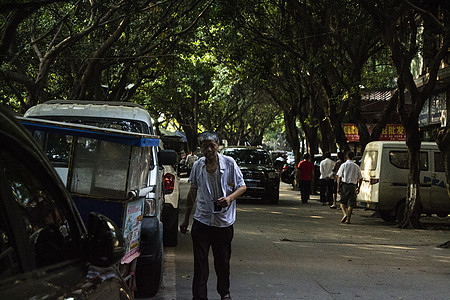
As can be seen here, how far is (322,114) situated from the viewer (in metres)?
27.2

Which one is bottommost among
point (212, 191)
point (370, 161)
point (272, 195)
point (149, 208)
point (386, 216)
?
point (386, 216)

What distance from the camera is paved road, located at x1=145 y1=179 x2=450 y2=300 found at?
312 inches

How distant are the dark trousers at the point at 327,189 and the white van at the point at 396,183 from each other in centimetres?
560

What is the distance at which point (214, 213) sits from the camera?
651 cm

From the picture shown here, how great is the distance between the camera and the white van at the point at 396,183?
16531 millimetres

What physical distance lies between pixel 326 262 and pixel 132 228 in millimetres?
4619

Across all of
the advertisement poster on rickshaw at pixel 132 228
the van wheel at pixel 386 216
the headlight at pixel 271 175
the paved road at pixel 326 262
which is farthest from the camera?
the headlight at pixel 271 175

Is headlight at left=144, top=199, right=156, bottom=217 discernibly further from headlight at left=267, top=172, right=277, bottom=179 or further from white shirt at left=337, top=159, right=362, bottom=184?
headlight at left=267, top=172, right=277, bottom=179

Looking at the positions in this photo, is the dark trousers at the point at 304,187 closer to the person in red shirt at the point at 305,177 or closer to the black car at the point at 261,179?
the person in red shirt at the point at 305,177

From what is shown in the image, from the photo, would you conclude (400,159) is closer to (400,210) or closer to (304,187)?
(400,210)

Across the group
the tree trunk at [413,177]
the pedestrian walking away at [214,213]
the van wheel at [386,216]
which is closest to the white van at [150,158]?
the pedestrian walking away at [214,213]

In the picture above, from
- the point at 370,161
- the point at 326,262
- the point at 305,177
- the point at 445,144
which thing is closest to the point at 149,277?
the point at 326,262

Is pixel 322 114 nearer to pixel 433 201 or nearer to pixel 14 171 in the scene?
pixel 433 201

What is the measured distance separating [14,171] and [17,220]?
17 centimetres
